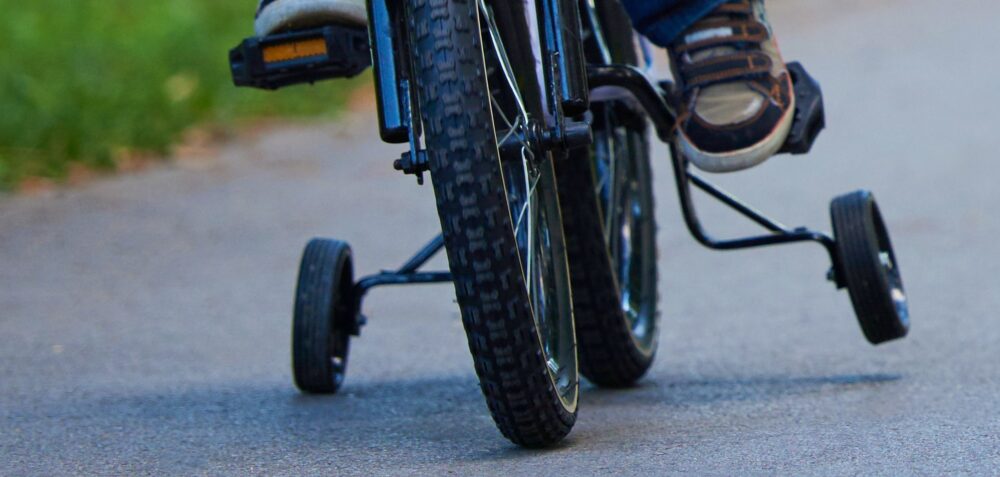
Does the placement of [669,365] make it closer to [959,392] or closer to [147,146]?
[959,392]

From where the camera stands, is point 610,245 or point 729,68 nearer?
point 729,68

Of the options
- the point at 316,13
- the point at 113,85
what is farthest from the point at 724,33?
the point at 113,85

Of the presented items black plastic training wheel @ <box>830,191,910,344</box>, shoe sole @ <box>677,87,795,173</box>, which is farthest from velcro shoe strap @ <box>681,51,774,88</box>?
black plastic training wheel @ <box>830,191,910,344</box>

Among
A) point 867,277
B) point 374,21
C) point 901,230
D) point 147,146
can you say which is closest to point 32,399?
point 374,21

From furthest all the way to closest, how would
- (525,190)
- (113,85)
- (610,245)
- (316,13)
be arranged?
(113,85) < (610,245) < (316,13) < (525,190)

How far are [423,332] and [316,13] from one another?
5.96 ft

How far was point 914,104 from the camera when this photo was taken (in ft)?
28.9

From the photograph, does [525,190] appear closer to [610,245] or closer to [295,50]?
[295,50]

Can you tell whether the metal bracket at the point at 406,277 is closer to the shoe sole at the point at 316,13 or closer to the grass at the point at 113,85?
the shoe sole at the point at 316,13

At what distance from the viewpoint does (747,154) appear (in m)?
3.15

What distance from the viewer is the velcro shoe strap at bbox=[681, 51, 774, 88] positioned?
3.11m

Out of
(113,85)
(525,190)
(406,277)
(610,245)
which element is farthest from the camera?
(113,85)

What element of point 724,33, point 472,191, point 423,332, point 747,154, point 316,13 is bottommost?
point 423,332

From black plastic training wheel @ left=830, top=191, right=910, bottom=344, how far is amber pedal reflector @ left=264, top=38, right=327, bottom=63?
127cm
